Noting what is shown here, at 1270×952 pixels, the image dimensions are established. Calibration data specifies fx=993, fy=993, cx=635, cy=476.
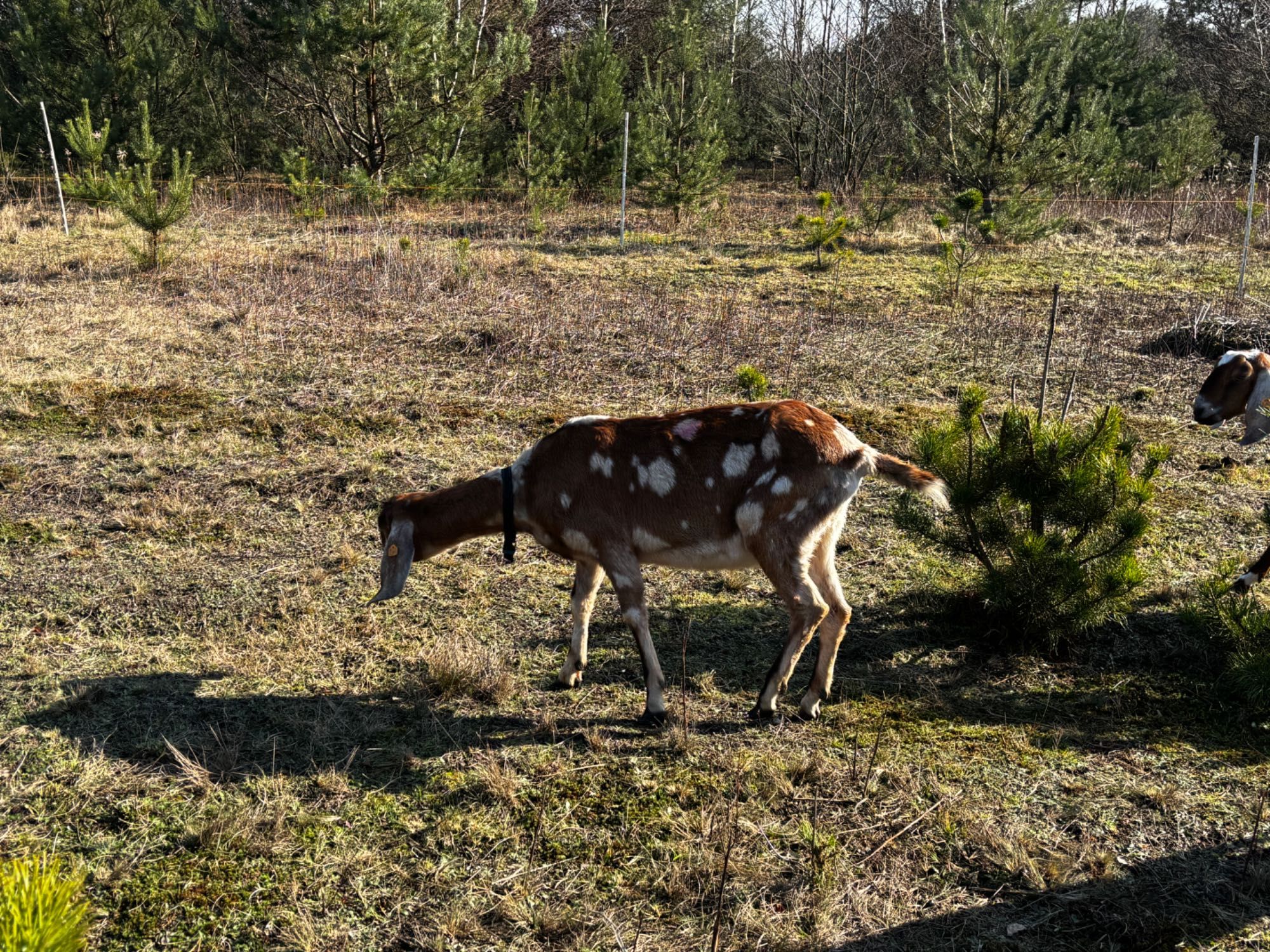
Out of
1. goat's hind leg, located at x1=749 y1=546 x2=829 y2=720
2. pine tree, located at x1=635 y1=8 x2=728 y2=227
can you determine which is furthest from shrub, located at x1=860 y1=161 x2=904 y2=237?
goat's hind leg, located at x1=749 y1=546 x2=829 y2=720

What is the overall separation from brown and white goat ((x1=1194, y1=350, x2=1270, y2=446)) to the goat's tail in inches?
107

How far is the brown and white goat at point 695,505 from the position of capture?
4.62m

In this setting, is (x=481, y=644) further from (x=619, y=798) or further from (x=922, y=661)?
(x=922, y=661)

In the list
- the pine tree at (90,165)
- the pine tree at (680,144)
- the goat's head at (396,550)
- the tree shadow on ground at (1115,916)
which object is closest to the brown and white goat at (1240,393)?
the tree shadow on ground at (1115,916)

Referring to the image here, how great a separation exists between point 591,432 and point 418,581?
5.99ft

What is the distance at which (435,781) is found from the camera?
14.0ft

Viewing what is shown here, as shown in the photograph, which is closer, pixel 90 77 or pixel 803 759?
pixel 803 759

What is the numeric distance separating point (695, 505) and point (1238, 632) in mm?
2728

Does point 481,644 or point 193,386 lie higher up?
point 193,386

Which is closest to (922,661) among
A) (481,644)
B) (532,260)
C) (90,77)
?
(481,644)

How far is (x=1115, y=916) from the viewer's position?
3537 mm

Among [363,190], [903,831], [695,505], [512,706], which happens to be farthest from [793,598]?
[363,190]

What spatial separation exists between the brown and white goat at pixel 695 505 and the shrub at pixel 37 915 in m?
3.01

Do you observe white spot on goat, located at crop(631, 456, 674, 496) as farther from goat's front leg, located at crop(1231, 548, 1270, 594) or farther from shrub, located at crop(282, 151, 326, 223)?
shrub, located at crop(282, 151, 326, 223)
